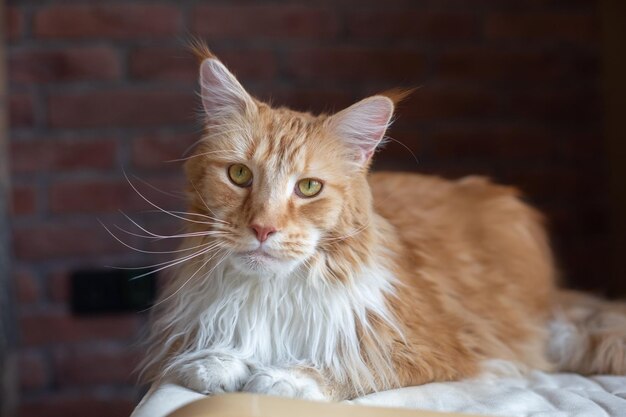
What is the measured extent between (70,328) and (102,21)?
90 centimetres

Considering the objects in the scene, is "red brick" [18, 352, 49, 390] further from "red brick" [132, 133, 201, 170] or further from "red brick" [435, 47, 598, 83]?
"red brick" [435, 47, 598, 83]


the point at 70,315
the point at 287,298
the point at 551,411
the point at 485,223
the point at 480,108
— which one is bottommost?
the point at 70,315

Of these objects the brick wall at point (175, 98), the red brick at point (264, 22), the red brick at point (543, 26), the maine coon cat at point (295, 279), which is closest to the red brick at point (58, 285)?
the brick wall at point (175, 98)

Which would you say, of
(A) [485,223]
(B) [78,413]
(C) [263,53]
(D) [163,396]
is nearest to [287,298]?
(D) [163,396]

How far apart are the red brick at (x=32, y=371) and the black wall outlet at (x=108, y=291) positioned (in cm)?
18

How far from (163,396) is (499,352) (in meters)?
0.67

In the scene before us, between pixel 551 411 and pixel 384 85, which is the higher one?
pixel 384 85

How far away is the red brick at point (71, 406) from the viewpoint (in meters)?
2.24

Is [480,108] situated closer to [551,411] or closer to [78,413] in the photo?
[551,411]

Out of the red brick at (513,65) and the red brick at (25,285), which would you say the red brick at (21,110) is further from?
the red brick at (513,65)

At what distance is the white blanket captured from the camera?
43.9 inches

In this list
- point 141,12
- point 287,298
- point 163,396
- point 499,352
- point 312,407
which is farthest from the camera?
point 141,12

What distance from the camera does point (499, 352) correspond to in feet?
4.75

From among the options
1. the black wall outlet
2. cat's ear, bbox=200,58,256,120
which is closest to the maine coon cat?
cat's ear, bbox=200,58,256,120
